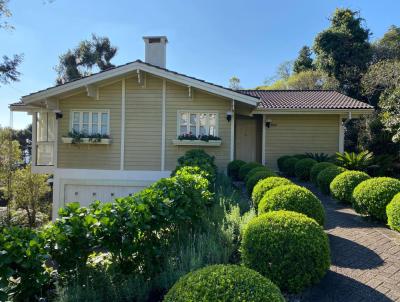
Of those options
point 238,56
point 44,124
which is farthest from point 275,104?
point 238,56

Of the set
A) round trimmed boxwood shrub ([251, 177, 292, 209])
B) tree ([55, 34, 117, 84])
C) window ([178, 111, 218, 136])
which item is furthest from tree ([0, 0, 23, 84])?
tree ([55, 34, 117, 84])

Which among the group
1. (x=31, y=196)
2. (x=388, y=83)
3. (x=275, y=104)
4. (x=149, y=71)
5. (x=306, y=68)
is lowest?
(x=31, y=196)

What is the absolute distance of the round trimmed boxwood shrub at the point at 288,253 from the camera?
9.83 feet

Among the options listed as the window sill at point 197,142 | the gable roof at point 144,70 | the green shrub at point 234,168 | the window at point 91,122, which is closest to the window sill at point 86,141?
the window at point 91,122

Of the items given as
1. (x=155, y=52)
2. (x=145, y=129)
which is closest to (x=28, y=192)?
(x=145, y=129)

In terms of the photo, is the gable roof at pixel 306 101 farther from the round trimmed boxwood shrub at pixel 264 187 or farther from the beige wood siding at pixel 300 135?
the round trimmed boxwood shrub at pixel 264 187

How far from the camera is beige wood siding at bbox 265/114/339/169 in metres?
12.0

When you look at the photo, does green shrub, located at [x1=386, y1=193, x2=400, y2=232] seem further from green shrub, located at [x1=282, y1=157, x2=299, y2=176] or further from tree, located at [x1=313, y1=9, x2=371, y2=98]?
tree, located at [x1=313, y1=9, x2=371, y2=98]

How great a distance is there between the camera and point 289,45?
90.9ft

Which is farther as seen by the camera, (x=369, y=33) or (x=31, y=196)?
(x=369, y=33)

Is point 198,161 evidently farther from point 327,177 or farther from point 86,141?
point 86,141

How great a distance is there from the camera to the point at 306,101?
1256 cm

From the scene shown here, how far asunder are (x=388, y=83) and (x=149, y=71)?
40.8 feet

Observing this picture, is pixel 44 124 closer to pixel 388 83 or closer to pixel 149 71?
pixel 149 71
